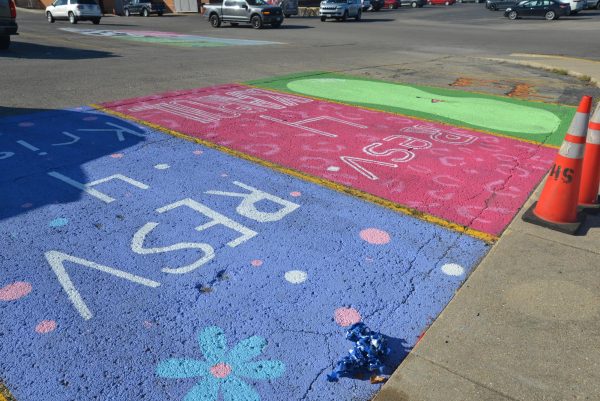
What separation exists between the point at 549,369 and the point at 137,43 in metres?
19.6

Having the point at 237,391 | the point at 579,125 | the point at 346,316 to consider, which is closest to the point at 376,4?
the point at 579,125

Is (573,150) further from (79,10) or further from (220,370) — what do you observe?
(79,10)

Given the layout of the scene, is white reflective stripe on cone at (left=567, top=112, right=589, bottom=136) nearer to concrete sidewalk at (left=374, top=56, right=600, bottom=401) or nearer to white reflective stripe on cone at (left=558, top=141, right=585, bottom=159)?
white reflective stripe on cone at (left=558, top=141, right=585, bottom=159)

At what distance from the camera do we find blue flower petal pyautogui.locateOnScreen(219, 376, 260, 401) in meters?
2.25

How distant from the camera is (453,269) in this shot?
3340mm

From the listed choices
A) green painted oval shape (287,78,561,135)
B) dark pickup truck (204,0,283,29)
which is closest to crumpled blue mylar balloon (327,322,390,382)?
green painted oval shape (287,78,561,135)

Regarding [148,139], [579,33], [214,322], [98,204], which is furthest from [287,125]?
[579,33]

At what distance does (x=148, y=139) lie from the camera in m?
6.03

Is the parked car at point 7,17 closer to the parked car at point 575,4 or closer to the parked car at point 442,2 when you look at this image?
the parked car at point 575,4

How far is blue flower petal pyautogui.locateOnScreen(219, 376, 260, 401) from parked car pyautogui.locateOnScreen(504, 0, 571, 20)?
40.9m

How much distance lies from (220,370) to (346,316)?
0.85 meters

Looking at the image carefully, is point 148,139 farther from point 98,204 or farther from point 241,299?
point 241,299

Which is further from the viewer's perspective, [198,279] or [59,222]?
[59,222]

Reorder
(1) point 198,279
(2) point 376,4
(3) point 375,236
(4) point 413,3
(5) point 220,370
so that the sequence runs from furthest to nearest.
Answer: (4) point 413,3 < (2) point 376,4 < (3) point 375,236 < (1) point 198,279 < (5) point 220,370
